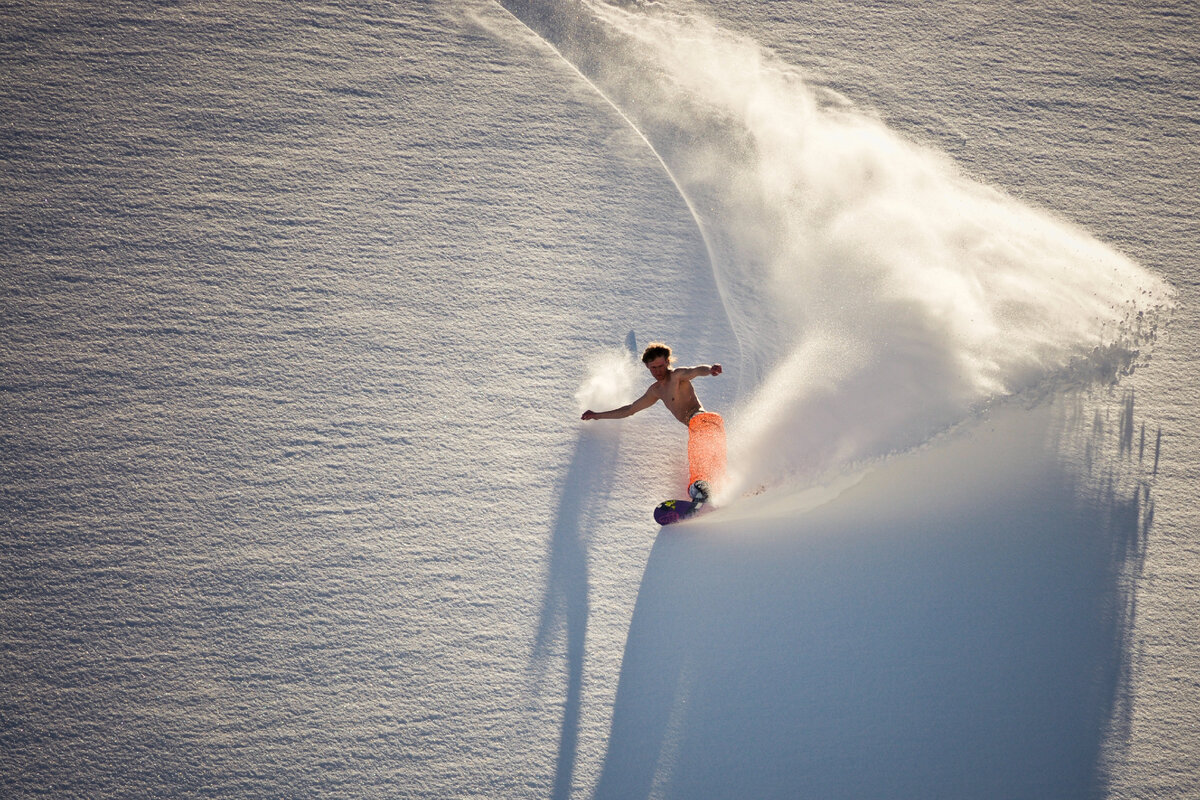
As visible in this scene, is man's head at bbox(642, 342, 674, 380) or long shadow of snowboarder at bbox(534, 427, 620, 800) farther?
man's head at bbox(642, 342, 674, 380)

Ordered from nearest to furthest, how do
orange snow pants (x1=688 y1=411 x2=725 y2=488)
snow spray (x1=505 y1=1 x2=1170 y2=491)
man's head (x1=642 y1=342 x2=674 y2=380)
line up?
man's head (x1=642 y1=342 x2=674 y2=380) → orange snow pants (x1=688 y1=411 x2=725 y2=488) → snow spray (x1=505 y1=1 x2=1170 y2=491)

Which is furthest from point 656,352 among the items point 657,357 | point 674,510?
point 674,510

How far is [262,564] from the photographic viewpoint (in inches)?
165

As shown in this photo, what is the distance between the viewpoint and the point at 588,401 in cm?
493

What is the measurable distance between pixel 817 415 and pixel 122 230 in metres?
4.95

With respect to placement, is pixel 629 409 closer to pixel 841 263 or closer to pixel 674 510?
pixel 674 510

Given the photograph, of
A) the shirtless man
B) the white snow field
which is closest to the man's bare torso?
the shirtless man

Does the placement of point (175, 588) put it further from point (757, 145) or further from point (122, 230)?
point (757, 145)

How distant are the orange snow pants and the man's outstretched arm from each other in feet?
0.96

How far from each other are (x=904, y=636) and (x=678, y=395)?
1.89 m

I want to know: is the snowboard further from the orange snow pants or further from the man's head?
the man's head

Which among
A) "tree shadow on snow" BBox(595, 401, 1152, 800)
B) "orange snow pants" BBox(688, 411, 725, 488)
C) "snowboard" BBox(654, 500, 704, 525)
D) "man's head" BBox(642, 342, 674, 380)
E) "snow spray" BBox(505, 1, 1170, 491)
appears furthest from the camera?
"snow spray" BBox(505, 1, 1170, 491)

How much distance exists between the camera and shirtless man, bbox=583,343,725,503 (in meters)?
4.50

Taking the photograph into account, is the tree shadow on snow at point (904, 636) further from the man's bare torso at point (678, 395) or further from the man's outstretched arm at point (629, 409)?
the man's outstretched arm at point (629, 409)
